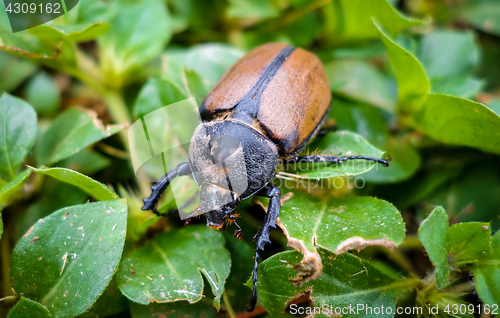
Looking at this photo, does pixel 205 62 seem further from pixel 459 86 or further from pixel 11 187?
pixel 459 86

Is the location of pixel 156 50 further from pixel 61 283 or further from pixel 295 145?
pixel 61 283

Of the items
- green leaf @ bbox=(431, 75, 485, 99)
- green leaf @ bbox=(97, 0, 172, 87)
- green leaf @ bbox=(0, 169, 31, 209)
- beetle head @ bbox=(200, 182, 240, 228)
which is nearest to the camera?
green leaf @ bbox=(0, 169, 31, 209)

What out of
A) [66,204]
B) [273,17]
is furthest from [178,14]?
[66,204]

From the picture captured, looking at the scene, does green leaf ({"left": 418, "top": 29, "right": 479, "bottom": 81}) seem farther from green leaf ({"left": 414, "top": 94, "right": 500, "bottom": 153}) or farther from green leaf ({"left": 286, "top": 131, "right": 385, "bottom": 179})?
green leaf ({"left": 286, "top": 131, "right": 385, "bottom": 179})

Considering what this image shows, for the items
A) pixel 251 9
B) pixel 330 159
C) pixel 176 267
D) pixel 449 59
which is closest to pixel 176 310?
pixel 176 267

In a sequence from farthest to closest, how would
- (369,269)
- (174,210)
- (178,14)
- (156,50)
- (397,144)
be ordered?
(178,14) → (156,50) → (397,144) → (174,210) → (369,269)

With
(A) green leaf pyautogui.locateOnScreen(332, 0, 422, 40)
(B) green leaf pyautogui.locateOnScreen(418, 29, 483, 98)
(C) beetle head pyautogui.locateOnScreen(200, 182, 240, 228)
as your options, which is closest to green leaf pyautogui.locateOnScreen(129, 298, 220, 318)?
(C) beetle head pyautogui.locateOnScreen(200, 182, 240, 228)

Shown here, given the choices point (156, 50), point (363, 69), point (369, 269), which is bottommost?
point (369, 269)

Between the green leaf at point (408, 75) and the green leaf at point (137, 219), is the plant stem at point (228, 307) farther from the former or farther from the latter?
the green leaf at point (408, 75)
